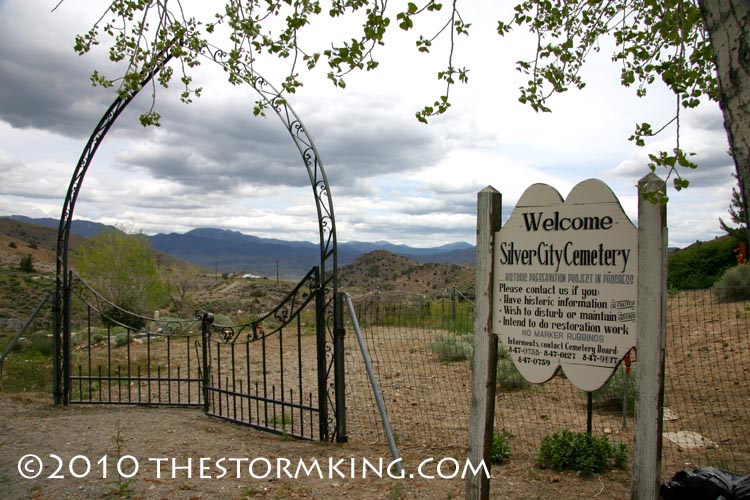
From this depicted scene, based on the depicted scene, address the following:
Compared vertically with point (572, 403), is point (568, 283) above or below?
above

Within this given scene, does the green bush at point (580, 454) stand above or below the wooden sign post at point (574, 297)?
below

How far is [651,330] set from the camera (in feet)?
10.1

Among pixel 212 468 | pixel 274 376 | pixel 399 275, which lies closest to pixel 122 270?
pixel 274 376

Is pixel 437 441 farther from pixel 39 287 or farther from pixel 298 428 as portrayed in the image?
pixel 39 287

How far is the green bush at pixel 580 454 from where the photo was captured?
5.04 meters

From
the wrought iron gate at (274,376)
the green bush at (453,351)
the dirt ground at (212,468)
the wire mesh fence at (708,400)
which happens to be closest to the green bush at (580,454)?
the dirt ground at (212,468)

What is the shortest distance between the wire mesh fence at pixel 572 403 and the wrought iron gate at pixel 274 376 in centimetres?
72

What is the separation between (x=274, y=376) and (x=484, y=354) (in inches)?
311

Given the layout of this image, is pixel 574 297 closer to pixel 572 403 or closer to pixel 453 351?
pixel 572 403

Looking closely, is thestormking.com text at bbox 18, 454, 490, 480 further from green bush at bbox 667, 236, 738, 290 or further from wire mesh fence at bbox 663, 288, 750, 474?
green bush at bbox 667, 236, 738, 290

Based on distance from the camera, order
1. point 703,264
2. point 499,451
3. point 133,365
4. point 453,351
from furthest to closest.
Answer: point 703,264 → point 133,365 → point 453,351 → point 499,451

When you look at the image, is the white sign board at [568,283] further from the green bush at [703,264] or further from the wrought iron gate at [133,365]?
the green bush at [703,264]

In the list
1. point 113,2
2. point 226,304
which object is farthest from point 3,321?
point 113,2

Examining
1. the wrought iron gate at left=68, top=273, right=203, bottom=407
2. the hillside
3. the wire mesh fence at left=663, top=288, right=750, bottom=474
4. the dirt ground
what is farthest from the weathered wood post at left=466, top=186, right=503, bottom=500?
the hillside
